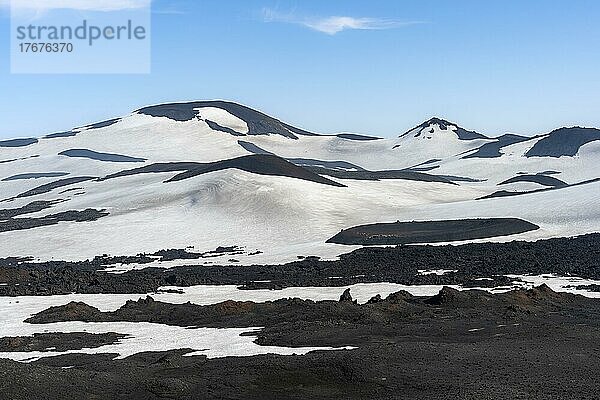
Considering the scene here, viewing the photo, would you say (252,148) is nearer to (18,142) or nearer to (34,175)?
(34,175)

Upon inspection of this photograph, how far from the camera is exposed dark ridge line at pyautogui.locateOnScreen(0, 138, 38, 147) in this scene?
156 meters

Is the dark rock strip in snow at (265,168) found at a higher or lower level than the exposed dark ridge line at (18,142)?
lower

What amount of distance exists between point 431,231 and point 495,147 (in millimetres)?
101678

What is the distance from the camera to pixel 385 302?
3100 centimetres

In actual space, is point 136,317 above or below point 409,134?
below

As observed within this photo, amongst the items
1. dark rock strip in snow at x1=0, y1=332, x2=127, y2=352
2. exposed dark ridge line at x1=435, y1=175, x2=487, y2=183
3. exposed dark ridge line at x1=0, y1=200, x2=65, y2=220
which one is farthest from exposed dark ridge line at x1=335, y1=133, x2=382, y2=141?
dark rock strip in snow at x1=0, y1=332, x2=127, y2=352

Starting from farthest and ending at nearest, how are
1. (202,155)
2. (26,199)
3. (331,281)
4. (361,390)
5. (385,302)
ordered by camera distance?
1. (202,155)
2. (26,199)
3. (331,281)
4. (385,302)
5. (361,390)

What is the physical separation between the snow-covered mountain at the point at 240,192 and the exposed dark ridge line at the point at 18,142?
548 mm

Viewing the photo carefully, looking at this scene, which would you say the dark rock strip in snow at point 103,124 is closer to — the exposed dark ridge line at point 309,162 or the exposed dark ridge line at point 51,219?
the exposed dark ridge line at point 309,162

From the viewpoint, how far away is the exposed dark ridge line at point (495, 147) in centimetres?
14621

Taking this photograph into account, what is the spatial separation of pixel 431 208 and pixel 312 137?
385 ft

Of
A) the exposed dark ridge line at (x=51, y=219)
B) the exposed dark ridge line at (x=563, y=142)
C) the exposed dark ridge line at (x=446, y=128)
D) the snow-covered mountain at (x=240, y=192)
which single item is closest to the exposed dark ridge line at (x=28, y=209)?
the snow-covered mountain at (x=240, y=192)

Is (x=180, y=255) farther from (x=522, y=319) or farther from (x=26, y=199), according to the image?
(x=26, y=199)

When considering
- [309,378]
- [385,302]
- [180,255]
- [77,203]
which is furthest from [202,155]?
[309,378]
